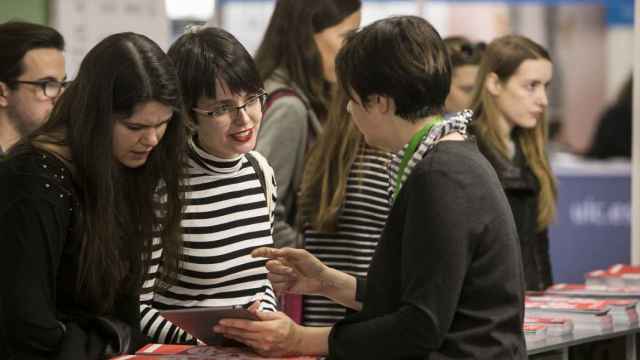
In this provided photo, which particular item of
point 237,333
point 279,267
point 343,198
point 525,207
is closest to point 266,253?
point 279,267

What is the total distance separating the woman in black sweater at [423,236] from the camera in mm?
2369

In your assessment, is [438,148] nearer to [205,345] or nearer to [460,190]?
[460,190]

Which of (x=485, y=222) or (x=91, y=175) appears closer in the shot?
(x=485, y=222)

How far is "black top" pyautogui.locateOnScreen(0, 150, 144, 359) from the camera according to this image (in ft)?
8.04

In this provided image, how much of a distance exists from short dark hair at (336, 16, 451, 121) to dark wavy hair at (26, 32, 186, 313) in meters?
0.47

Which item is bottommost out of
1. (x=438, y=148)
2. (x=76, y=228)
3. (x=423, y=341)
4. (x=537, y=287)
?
(x=537, y=287)

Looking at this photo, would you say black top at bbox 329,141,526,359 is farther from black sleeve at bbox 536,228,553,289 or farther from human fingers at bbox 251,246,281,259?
black sleeve at bbox 536,228,553,289

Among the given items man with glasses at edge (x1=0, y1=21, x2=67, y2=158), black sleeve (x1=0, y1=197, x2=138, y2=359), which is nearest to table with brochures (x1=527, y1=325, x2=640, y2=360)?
black sleeve (x1=0, y1=197, x2=138, y2=359)

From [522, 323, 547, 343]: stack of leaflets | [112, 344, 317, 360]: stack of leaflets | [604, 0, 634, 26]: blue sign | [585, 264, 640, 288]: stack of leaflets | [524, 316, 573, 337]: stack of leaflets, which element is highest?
[112, 344, 317, 360]: stack of leaflets

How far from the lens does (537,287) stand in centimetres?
446

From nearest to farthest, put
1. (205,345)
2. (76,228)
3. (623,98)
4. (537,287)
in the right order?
(76,228), (205,345), (537,287), (623,98)

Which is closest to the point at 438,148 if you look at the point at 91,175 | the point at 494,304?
the point at 494,304

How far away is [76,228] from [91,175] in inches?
4.7

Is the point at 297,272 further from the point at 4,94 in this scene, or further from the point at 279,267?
the point at 4,94
